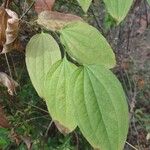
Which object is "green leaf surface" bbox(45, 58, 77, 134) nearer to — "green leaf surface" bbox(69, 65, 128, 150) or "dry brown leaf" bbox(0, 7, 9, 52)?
"green leaf surface" bbox(69, 65, 128, 150)

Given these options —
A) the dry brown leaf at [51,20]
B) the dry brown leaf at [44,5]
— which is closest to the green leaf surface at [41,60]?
the dry brown leaf at [51,20]

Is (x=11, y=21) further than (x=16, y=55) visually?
No

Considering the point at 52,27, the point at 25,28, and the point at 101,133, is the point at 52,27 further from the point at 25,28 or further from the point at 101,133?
the point at 25,28

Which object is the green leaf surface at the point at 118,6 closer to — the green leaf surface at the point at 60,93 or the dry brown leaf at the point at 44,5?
the green leaf surface at the point at 60,93

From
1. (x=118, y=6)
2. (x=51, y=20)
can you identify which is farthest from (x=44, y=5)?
(x=118, y=6)

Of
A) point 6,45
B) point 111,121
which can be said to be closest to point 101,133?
point 111,121

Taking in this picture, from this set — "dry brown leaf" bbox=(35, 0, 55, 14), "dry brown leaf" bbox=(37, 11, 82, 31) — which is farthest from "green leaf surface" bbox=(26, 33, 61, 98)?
"dry brown leaf" bbox=(35, 0, 55, 14)

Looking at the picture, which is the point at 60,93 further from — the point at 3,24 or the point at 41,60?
the point at 3,24
